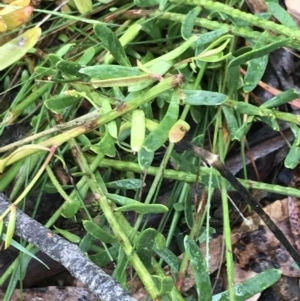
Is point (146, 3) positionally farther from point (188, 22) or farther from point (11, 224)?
point (11, 224)

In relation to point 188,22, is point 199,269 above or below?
below

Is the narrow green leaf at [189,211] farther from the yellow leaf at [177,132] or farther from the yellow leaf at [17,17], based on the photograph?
the yellow leaf at [17,17]

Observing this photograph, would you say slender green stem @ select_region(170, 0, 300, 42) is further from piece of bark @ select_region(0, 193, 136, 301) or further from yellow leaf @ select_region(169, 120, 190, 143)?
piece of bark @ select_region(0, 193, 136, 301)

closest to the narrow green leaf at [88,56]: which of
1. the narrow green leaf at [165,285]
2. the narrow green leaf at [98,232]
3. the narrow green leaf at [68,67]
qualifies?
the narrow green leaf at [68,67]

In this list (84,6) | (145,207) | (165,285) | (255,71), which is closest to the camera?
(165,285)

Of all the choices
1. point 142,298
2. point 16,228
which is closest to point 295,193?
point 142,298

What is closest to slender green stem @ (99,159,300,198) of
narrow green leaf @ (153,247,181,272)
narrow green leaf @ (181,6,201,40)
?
narrow green leaf @ (153,247,181,272)

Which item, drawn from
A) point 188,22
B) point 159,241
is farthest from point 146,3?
point 159,241
